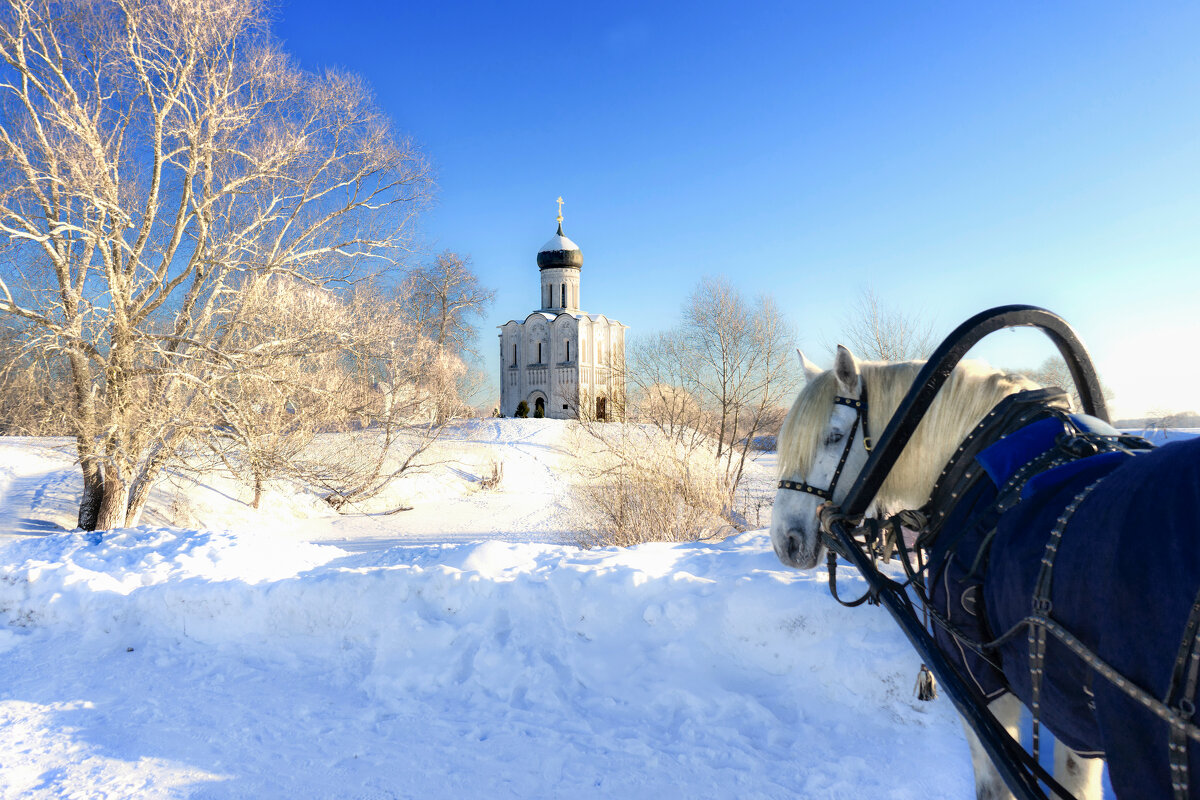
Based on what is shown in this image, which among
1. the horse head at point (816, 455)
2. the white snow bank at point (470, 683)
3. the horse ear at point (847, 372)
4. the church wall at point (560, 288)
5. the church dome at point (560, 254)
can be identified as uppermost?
the church dome at point (560, 254)

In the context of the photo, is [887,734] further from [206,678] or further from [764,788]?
[206,678]

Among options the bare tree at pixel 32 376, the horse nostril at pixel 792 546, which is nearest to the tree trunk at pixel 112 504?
the bare tree at pixel 32 376

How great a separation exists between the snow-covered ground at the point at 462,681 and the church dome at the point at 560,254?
41.5 m

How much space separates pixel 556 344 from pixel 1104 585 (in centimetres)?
4249

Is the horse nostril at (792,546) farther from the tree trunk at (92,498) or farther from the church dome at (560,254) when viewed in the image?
the church dome at (560,254)

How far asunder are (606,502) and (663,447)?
161cm

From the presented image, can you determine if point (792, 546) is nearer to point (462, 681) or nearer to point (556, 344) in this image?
point (462, 681)

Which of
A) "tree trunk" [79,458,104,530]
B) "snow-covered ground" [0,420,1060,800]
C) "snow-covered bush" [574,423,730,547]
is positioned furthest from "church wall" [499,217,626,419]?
"snow-covered ground" [0,420,1060,800]

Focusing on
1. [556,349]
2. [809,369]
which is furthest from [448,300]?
[809,369]

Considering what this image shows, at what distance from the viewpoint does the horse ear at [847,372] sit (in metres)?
2.09

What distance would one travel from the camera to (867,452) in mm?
2176

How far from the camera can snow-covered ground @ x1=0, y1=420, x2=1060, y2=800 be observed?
3.00 meters

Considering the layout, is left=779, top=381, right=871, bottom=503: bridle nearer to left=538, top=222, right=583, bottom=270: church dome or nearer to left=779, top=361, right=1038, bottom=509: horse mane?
left=779, top=361, right=1038, bottom=509: horse mane

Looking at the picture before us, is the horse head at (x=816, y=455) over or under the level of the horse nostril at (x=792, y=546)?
over
